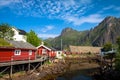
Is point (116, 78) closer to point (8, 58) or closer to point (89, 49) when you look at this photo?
point (8, 58)

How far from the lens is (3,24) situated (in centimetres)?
5912

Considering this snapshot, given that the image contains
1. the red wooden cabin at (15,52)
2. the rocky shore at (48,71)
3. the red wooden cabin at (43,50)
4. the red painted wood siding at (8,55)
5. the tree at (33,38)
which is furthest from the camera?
the tree at (33,38)

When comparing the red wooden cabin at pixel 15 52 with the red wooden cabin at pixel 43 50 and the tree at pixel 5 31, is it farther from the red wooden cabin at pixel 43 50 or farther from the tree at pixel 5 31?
the red wooden cabin at pixel 43 50

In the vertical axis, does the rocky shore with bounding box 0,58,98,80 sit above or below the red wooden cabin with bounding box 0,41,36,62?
below

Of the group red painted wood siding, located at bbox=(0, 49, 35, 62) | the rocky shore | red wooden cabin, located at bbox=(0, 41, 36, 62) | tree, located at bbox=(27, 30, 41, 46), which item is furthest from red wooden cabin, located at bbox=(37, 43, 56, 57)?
red painted wood siding, located at bbox=(0, 49, 35, 62)

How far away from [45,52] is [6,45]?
1357 inches

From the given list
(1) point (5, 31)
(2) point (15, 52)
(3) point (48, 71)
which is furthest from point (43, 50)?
(2) point (15, 52)

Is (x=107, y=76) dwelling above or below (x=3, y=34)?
below

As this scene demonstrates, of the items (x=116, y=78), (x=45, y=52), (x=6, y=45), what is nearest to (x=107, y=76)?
(x=116, y=78)

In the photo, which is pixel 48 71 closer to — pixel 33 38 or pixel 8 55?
pixel 8 55

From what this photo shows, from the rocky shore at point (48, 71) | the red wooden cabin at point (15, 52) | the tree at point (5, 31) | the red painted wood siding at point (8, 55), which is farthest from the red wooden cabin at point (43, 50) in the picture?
the red painted wood siding at point (8, 55)

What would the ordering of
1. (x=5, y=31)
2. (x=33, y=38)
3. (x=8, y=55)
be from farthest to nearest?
(x=33, y=38), (x=5, y=31), (x=8, y=55)

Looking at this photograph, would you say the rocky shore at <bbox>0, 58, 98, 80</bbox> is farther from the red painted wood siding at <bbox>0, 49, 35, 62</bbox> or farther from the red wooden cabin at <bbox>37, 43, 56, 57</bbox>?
the red wooden cabin at <bbox>37, 43, 56, 57</bbox>

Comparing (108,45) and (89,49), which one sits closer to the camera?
(108,45)
